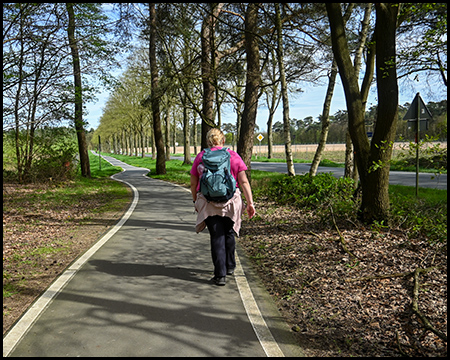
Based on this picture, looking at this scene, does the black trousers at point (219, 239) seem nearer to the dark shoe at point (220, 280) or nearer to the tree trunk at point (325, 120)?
the dark shoe at point (220, 280)

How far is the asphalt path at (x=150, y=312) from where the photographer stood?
11.3 feet

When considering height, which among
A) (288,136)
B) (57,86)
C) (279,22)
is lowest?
(288,136)

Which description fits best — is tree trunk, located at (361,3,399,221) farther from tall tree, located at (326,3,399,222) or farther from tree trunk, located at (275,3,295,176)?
tree trunk, located at (275,3,295,176)

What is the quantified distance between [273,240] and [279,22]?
8954 millimetres

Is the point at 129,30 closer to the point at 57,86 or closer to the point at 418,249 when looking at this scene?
the point at 57,86

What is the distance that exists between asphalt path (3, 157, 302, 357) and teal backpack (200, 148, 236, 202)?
3.85 feet

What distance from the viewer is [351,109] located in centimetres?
775

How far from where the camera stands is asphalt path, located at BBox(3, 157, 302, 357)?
11.3 ft

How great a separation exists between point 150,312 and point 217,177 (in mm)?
1716

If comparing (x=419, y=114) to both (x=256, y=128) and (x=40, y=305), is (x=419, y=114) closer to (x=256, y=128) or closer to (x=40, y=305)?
(x=40, y=305)

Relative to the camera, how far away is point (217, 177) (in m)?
4.90

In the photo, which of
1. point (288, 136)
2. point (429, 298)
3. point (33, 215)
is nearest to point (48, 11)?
point (33, 215)

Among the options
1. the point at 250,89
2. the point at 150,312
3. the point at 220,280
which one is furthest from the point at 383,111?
the point at 250,89

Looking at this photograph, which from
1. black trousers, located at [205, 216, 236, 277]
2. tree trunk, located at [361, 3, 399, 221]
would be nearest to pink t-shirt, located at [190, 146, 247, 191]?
black trousers, located at [205, 216, 236, 277]
